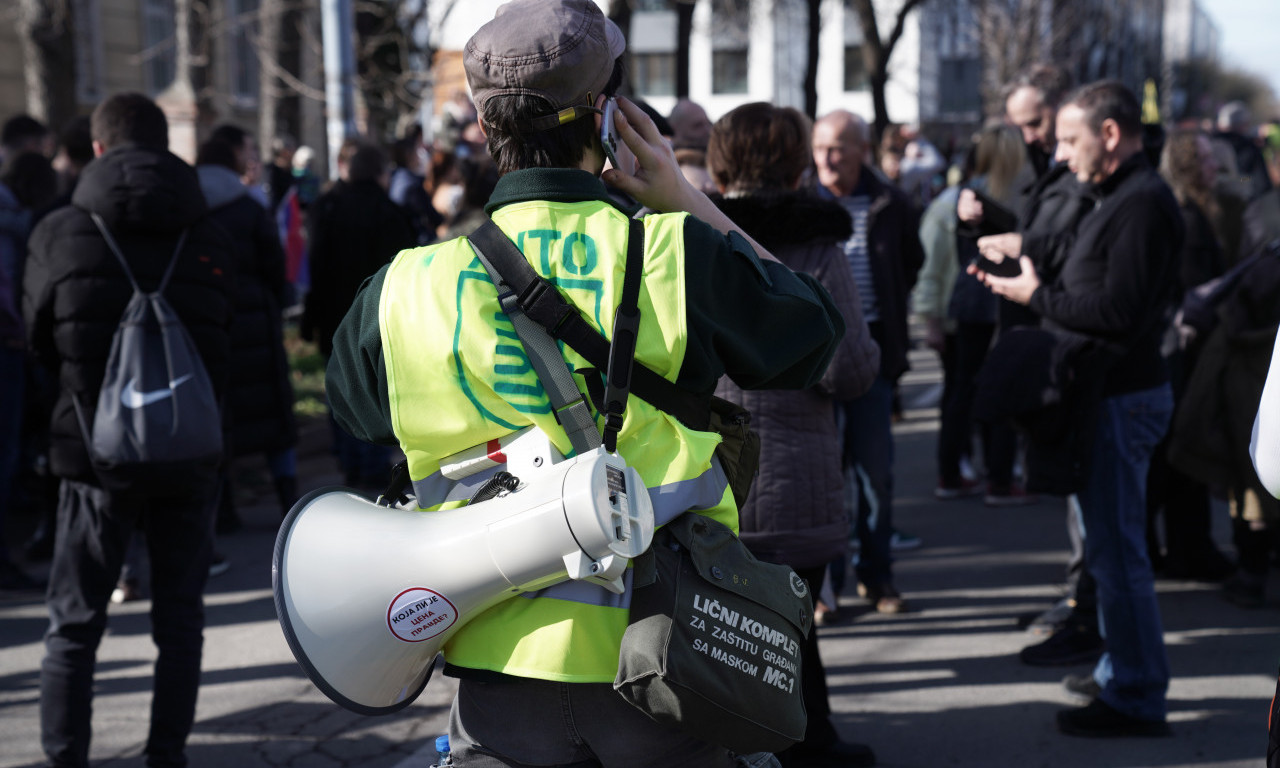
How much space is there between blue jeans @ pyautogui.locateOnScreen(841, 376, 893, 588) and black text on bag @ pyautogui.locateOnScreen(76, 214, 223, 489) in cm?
273

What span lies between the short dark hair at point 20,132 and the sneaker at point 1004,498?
6.04 metres

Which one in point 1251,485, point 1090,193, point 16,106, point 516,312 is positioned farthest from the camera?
point 16,106

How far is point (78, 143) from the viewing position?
6.05 meters

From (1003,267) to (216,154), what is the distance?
3814 mm

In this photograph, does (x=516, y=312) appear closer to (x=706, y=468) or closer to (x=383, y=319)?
(x=383, y=319)

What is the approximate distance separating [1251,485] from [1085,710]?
1.82m

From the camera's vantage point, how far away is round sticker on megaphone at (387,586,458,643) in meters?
1.73

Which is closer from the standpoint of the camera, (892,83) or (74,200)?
(74,200)

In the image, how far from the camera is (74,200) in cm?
355

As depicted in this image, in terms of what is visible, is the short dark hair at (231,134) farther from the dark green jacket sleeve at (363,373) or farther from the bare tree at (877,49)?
the bare tree at (877,49)

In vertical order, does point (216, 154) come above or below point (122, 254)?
above

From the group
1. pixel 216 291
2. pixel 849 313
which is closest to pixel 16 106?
pixel 216 291

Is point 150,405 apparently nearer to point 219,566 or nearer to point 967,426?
point 219,566

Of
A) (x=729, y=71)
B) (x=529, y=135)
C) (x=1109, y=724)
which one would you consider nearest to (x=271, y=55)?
(x=1109, y=724)
